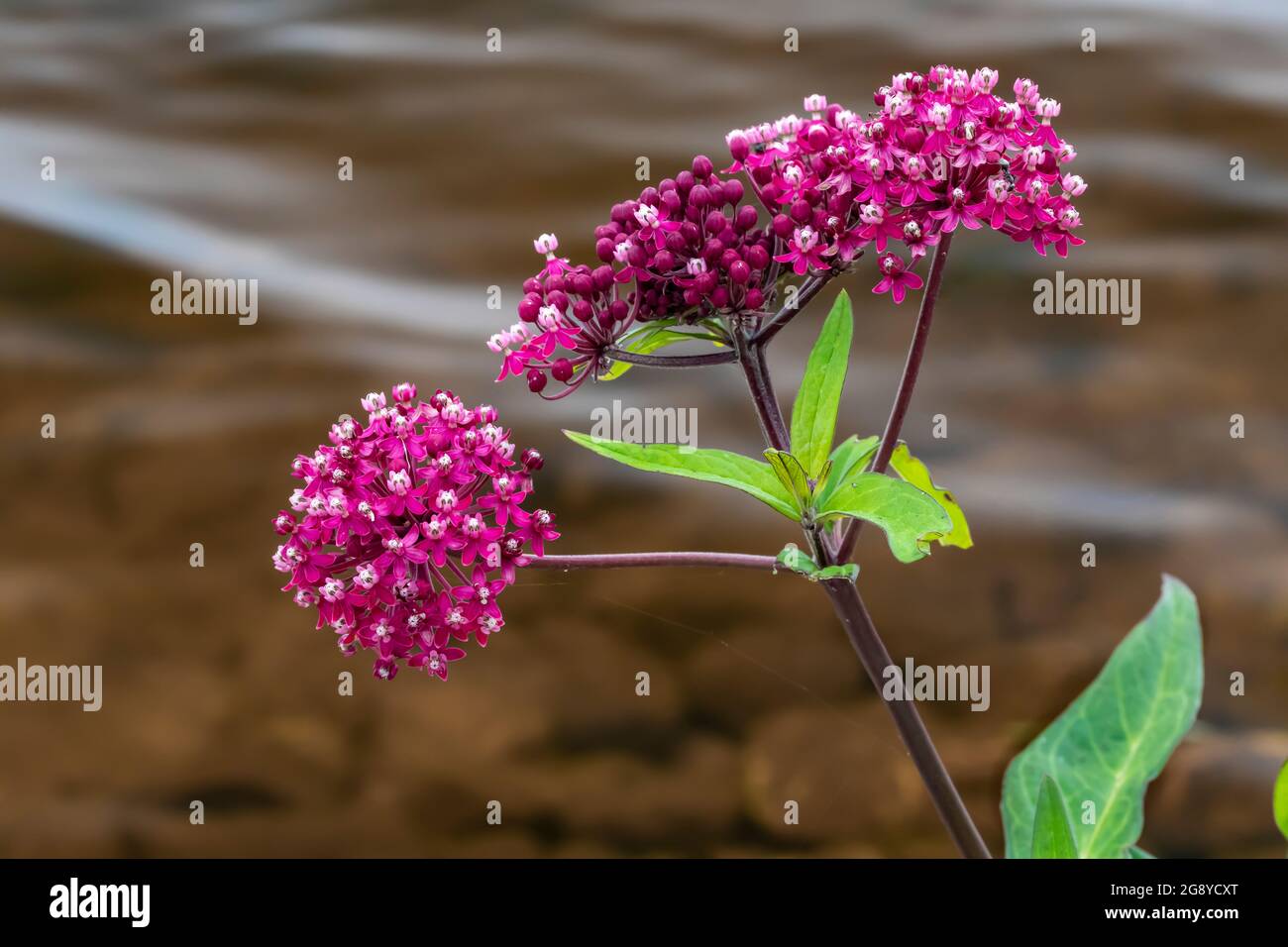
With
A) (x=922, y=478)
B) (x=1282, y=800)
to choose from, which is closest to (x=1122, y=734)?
(x=1282, y=800)

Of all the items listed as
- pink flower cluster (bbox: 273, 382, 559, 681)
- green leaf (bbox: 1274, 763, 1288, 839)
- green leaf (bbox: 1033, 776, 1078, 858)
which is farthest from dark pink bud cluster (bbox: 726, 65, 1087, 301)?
green leaf (bbox: 1274, 763, 1288, 839)

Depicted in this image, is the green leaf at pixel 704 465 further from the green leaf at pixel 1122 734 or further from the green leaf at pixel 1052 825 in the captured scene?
the green leaf at pixel 1122 734

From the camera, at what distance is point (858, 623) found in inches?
61.0

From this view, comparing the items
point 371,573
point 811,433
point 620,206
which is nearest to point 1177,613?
point 811,433

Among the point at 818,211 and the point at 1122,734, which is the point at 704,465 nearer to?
the point at 818,211

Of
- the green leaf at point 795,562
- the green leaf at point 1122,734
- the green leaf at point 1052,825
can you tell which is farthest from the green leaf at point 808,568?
the green leaf at point 1122,734

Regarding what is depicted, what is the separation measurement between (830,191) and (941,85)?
187mm

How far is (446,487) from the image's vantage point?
1.46 meters

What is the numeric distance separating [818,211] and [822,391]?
25 cm

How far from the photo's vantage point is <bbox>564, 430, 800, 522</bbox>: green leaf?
1.46m

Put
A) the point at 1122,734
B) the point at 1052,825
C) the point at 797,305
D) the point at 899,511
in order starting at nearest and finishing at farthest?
the point at 899,511 → the point at 797,305 → the point at 1052,825 → the point at 1122,734

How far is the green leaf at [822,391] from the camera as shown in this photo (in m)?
1.58

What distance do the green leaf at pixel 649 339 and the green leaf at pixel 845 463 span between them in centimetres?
24

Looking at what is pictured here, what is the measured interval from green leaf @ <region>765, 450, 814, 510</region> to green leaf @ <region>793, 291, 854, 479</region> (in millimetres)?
57
